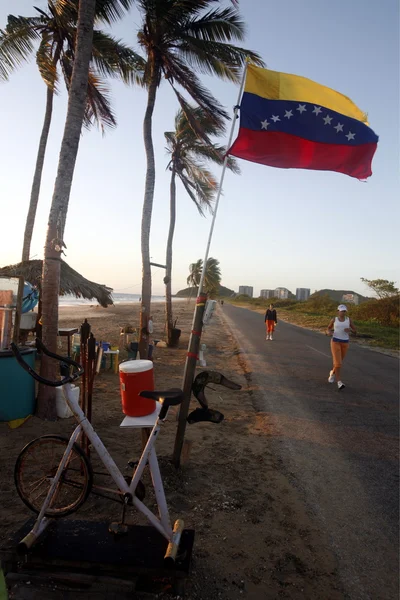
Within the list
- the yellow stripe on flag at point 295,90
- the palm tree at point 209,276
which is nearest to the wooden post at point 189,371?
the yellow stripe on flag at point 295,90

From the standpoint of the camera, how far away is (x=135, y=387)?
3369 millimetres

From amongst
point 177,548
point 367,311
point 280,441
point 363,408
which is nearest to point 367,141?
point 363,408

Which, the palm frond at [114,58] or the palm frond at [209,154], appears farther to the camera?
the palm frond at [209,154]

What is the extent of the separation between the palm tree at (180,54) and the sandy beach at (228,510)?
5.53 meters

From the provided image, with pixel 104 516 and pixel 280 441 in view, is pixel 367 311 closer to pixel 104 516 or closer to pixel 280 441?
pixel 280 441

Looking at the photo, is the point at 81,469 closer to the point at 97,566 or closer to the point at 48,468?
the point at 48,468

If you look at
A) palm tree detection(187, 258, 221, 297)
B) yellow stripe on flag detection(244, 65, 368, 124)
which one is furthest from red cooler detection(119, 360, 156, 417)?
palm tree detection(187, 258, 221, 297)

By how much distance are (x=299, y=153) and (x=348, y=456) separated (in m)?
5.08

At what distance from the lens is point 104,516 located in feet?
11.2

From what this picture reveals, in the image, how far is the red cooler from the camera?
3312 millimetres

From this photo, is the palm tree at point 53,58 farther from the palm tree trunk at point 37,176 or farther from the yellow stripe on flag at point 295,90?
the yellow stripe on flag at point 295,90

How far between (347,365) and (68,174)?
33.4 feet

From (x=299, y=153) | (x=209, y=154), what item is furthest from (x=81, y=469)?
(x=209, y=154)

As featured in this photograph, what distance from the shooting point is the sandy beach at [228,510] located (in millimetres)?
2729
